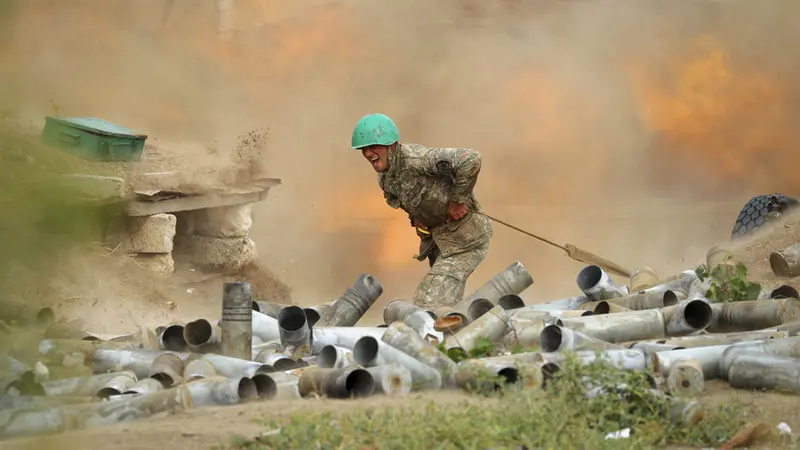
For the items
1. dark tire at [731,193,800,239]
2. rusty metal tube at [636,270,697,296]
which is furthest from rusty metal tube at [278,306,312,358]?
dark tire at [731,193,800,239]

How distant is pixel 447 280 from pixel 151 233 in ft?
12.1

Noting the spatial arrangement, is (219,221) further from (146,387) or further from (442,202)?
(146,387)

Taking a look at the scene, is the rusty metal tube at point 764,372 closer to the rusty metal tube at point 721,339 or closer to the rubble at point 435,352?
the rubble at point 435,352

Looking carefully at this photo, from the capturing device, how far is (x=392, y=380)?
5.31m

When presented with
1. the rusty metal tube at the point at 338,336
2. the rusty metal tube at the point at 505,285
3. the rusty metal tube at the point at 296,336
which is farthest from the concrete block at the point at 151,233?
the rusty metal tube at the point at 338,336

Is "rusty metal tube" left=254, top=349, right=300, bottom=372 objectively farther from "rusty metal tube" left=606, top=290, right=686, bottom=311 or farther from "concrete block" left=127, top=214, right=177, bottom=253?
"concrete block" left=127, top=214, right=177, bottom=253

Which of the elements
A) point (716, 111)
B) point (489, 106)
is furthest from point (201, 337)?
point (716, 111)

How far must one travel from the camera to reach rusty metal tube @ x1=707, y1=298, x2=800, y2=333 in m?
6.73

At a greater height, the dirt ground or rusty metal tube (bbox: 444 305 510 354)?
the dirt ground

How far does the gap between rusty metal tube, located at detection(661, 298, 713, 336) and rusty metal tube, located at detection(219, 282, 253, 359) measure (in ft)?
8.51

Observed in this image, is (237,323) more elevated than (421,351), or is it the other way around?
(237,323)

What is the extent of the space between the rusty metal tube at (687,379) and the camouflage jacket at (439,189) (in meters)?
3.20

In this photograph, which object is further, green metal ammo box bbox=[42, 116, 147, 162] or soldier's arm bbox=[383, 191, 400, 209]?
green metal ammo box bbox=[42, 116, 147, 162]

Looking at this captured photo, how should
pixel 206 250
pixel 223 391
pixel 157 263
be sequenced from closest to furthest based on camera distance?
pixel 223 391 → pixel 157 263 → pixel 206 250
